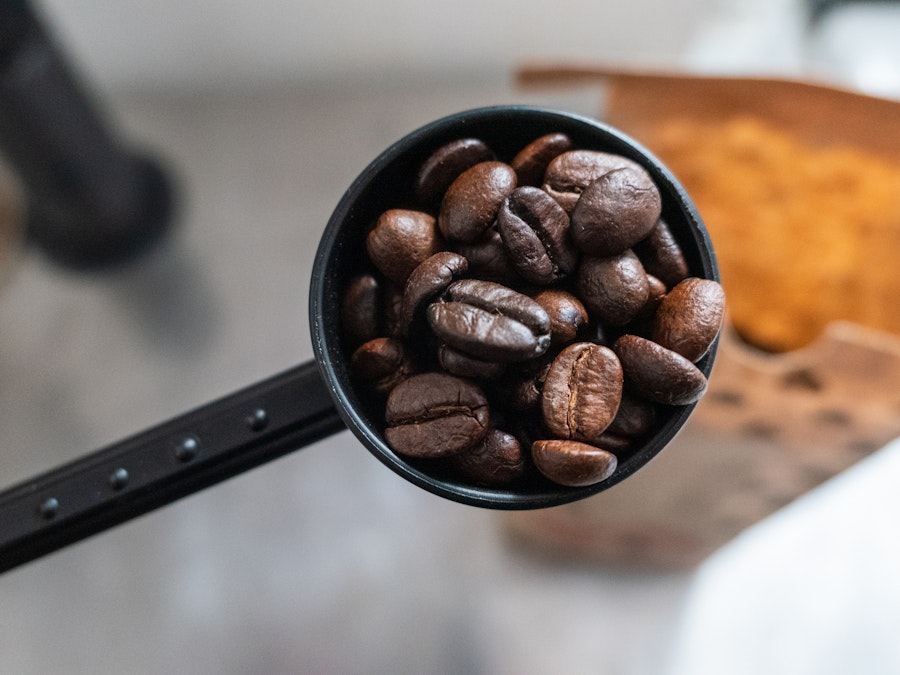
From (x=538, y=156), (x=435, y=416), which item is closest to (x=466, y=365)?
(x=435, y=416)

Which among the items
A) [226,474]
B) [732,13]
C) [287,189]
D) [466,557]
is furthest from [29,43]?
[732,13]

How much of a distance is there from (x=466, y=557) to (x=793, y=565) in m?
0.37

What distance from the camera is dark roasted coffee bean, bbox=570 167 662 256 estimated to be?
1.23 ft

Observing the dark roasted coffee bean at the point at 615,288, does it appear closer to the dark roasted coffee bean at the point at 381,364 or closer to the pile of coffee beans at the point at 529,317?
the pile of coffee beans at the point at 529,317

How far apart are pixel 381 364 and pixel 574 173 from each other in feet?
0.50

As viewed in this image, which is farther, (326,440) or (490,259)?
(326,440)

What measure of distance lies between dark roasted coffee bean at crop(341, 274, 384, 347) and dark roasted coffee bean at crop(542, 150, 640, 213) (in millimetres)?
117

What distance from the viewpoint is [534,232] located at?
0.39 metres

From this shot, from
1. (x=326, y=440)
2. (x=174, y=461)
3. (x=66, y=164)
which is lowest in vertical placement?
(x=326, y=440)

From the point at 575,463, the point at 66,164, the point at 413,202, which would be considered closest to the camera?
the point at 575,463

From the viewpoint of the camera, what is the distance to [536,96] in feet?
3.12

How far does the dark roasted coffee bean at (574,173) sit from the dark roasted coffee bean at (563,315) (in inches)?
2.1

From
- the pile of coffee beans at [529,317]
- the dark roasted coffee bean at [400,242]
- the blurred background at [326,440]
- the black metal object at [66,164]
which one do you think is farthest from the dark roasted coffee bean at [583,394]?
the black metal object at [66,164]

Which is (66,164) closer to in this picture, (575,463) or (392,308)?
(392,308)
